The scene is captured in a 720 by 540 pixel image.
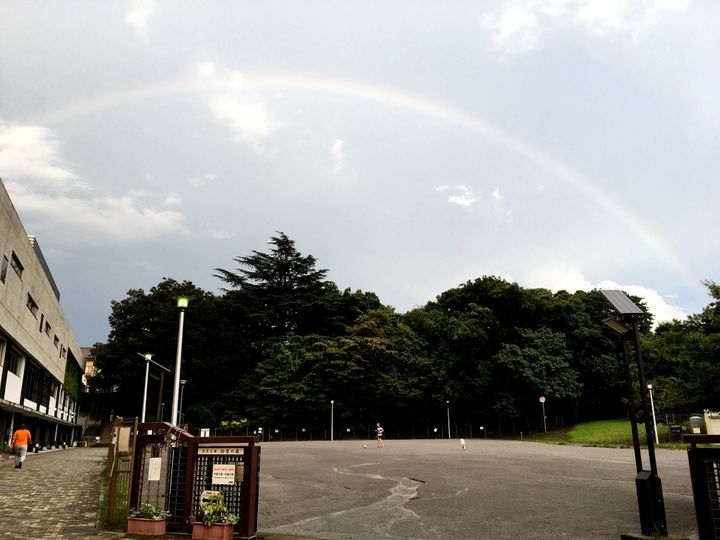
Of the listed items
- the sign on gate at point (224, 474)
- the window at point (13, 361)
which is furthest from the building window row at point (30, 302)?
the sign on gate at point (224, 474)

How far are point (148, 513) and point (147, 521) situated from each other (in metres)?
0.12

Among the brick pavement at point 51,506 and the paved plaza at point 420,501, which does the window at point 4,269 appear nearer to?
the paved plaza at point 420,501

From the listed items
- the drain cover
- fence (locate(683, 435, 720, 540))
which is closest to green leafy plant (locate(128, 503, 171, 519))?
the drain cover

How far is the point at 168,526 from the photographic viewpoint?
8.62m

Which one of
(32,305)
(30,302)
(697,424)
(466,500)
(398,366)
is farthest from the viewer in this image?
(398,366)

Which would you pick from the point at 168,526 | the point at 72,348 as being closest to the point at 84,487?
the point at 168,526

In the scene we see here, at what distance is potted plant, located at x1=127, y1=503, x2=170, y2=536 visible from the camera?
8430 millimetres

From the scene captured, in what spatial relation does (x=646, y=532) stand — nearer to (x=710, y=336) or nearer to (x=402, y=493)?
(x=710, y=336)

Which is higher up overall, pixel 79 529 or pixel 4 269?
pixel 4 269

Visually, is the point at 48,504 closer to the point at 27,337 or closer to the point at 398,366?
the point at 27,337

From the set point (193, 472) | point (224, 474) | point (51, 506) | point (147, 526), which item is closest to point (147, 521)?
point (147, 526)

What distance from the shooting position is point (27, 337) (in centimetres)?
3055

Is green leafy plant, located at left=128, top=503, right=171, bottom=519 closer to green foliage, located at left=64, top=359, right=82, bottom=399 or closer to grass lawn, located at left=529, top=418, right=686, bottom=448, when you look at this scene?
grass lawn, located at left=529, top=418, right=686, bottom=448

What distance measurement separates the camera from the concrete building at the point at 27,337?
25.2m
